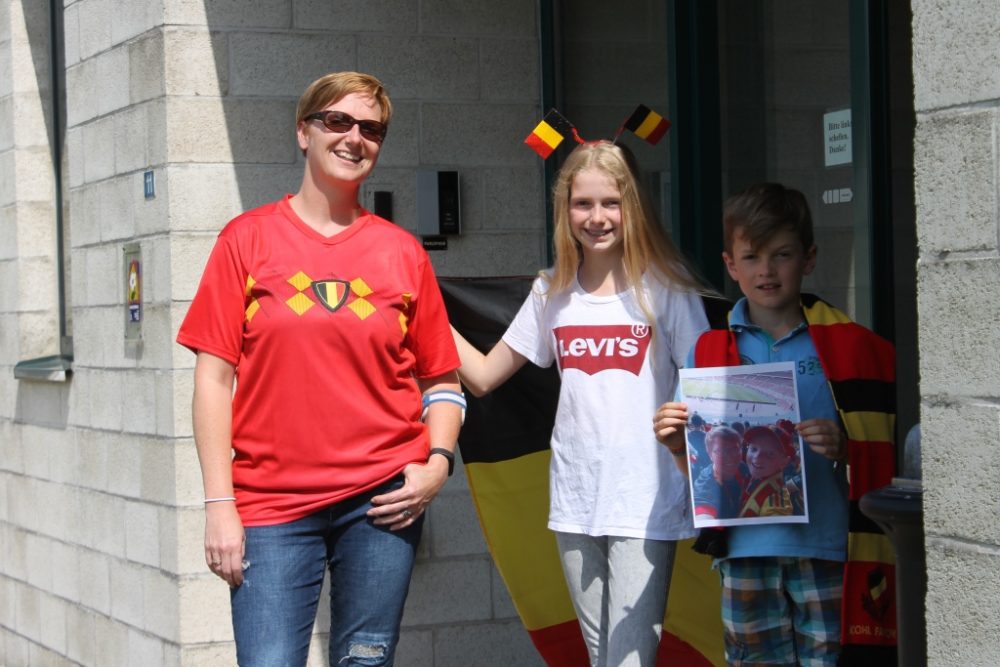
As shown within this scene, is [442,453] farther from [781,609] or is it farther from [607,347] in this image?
[781,609]

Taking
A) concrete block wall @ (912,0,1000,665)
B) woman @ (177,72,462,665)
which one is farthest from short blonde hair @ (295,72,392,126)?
concrete block wall @ (912,0,1000,665)

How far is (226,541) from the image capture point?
3.57 m

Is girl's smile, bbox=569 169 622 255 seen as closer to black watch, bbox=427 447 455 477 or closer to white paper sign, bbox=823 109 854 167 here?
black watch, bbox=427 447 455 477

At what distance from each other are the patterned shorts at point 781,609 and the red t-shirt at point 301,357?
2.89 ft

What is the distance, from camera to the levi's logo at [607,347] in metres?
4.00

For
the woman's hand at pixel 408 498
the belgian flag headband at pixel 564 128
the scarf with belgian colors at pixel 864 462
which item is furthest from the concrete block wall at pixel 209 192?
the scarf with belgian colors at pixel 864 462

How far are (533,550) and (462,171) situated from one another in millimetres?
2054

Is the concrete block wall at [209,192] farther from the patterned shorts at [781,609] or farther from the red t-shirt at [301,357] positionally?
the patterned shorts at [781,609]

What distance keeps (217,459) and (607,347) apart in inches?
42.2

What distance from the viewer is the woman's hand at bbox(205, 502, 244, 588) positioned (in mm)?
3570

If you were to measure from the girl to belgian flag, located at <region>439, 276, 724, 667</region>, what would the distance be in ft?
2.21

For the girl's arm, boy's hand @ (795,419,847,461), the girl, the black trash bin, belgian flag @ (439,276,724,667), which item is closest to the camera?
the black trash bin

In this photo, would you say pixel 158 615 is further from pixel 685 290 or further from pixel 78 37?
pixel 685 290

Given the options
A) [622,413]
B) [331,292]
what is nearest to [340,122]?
[331,292]
